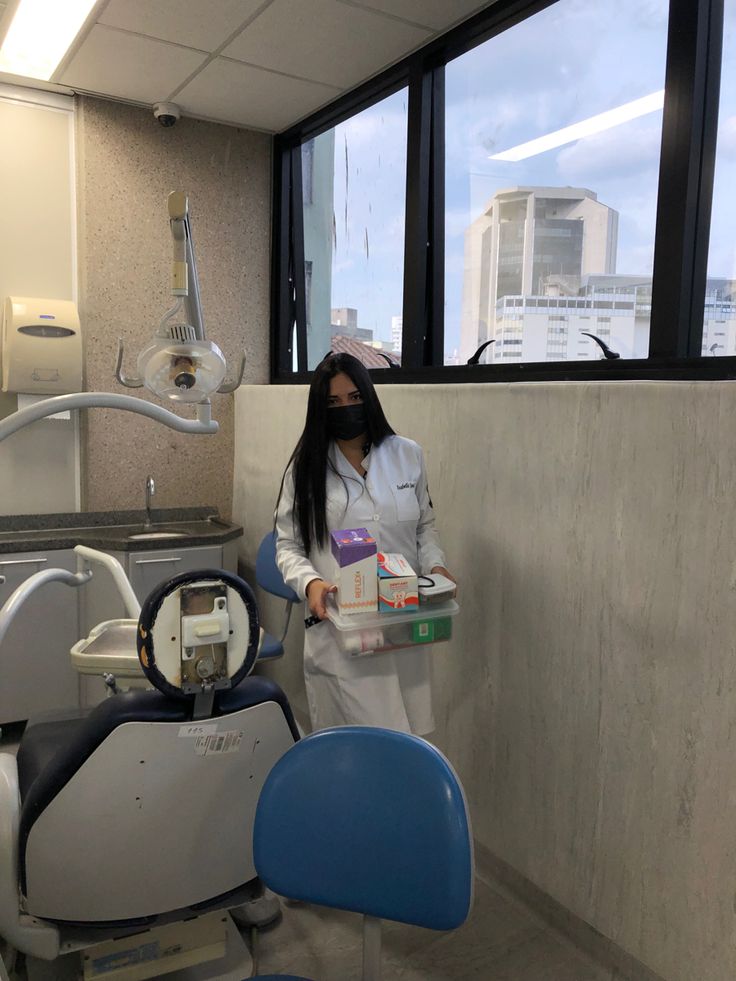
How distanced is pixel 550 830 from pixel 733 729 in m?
0.69

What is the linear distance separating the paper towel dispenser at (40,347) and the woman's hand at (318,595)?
183 cm

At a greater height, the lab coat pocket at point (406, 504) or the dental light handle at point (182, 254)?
the dental light handle at point (182, 254)

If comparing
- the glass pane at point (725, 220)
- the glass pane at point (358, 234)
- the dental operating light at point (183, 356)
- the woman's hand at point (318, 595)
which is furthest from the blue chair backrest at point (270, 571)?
the glass pane at point (725, 220)

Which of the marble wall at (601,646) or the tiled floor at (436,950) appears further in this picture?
the tiled floor at (436,950)

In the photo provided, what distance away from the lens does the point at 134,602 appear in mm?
2102

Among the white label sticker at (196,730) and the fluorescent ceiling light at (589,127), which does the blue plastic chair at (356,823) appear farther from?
the fluorescent ceiling light at (589,127)

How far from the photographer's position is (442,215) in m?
2.77

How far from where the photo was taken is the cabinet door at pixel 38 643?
3.03m

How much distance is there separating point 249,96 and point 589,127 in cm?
171

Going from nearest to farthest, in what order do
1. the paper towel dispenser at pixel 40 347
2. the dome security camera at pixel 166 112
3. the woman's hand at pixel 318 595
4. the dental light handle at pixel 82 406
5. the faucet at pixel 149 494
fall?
the dental light handle at pixel 82 406
the woman's hand at pixel 318 595
the paper towel dispenser at pixel 40 347
the dome security camera at pixel 166 112
the faucet at pixel 149 494

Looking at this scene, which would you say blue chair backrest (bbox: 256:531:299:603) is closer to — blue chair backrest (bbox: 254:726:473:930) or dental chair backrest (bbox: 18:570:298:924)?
dental chair backrest (bbox: 18:570:298:924)

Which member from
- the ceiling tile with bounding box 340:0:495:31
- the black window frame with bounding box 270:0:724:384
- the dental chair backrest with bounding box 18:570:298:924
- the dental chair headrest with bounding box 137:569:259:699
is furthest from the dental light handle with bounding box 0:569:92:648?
the ceiling tile with bounding box 340:0:495:31

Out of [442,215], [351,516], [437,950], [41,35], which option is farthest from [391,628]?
[41,35]

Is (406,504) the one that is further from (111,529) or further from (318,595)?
(111,529)
